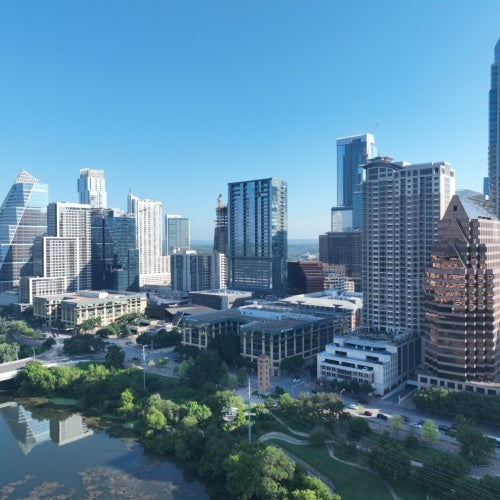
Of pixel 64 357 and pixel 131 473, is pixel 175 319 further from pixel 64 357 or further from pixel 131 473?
pixel 131 473

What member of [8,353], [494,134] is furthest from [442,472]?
[494,134]

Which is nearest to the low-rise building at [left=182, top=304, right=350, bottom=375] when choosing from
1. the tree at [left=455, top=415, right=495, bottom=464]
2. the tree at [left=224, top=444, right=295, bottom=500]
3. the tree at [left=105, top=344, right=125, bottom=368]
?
the tree at [left=105, top=344, right=125, bottom=368]

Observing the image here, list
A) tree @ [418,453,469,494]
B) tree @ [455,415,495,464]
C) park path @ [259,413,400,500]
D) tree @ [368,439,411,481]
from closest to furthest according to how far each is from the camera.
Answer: tree @ [418,453,469,494] < tree @ [368,439,411,481] < park path @ [259,413,400,500] < tree @ [455,415,495,464]

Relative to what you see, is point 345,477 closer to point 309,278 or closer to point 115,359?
point 115,359

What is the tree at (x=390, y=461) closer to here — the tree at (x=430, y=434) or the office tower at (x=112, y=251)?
the tree at (x=430, y=434)

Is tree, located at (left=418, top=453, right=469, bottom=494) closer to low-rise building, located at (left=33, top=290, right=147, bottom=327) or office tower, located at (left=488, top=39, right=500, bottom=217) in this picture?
office tower, located at (left=488, top=39, right=500, bottom=217)

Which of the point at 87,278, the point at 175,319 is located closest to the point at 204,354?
the point at 175,319
